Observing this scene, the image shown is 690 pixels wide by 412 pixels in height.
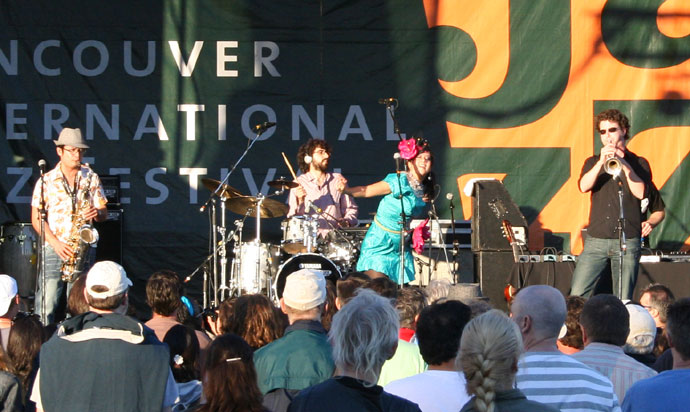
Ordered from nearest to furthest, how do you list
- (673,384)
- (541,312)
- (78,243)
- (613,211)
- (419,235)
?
(673,384) < (541,312) < (613,211) < (78,243) < (419,235)

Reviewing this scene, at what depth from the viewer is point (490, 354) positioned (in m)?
3.00

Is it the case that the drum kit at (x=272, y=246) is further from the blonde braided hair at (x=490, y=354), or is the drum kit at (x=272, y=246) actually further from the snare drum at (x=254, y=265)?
the blonde braided hair at (x=490, y=354)

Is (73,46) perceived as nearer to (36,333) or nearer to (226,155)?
(226,155)

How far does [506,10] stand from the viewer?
11.1 m

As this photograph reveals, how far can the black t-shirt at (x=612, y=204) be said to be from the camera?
27.6ft

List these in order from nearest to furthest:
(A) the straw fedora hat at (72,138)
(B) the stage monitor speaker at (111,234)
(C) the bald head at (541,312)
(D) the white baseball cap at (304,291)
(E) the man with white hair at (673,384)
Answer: (E) the man with white hair at (673,384)
(C) the bald head at (541,312)
(D) the white baseball cap at (304,291)
(A) the straw fedora hat at (72,138)
(B) the stage monitor speaker at (111,234)

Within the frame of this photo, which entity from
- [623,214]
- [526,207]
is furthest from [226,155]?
[623,214]

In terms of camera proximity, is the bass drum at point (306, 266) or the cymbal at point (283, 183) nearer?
the bass drum at point (306, 266)

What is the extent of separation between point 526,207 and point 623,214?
2738 mm

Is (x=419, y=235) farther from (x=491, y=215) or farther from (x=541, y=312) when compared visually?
(x=541, y=312)

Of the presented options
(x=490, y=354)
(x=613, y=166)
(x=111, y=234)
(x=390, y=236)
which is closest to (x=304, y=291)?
(x=490, y=354)

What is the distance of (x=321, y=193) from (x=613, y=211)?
3.05 metres

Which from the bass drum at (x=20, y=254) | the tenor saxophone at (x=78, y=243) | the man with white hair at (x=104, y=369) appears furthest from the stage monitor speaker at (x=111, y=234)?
the man with white hair at (x=104, y=369)

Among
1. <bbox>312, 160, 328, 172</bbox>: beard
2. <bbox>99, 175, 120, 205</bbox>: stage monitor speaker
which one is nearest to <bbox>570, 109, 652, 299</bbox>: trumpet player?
→ <bbox>312, 160, 328, 172</bbox>: beard
